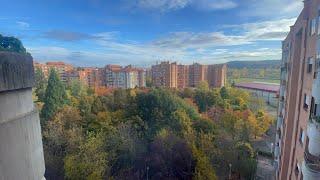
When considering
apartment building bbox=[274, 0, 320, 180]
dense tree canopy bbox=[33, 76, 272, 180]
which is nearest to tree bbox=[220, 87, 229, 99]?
dense tree canopy bbox=[33, 76, 272, 180]

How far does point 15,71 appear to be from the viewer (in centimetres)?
271

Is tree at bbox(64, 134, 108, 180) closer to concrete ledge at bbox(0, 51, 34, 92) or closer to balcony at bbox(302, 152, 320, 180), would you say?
balcony at bbox(302, 152, 320, 180)

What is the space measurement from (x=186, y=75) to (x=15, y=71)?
5559cm

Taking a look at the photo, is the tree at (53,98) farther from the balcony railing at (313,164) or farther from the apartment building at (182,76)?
the apartment building at (182,76)

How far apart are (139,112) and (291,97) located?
15382 mm

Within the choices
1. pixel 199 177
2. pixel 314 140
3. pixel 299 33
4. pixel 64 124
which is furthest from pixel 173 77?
pixel 314 140

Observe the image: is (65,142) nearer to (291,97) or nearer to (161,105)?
(161,105)

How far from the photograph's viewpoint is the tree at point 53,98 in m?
26.2

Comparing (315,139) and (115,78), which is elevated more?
(315,139)

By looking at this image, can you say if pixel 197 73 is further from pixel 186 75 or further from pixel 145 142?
pixel 145 142

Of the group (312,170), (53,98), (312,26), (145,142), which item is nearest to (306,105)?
(312,26)

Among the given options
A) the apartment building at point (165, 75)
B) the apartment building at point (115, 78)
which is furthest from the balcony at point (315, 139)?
the apartment building at point (115, 78)

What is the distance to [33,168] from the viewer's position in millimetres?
2979

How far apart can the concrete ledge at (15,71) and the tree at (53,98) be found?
24.8m
